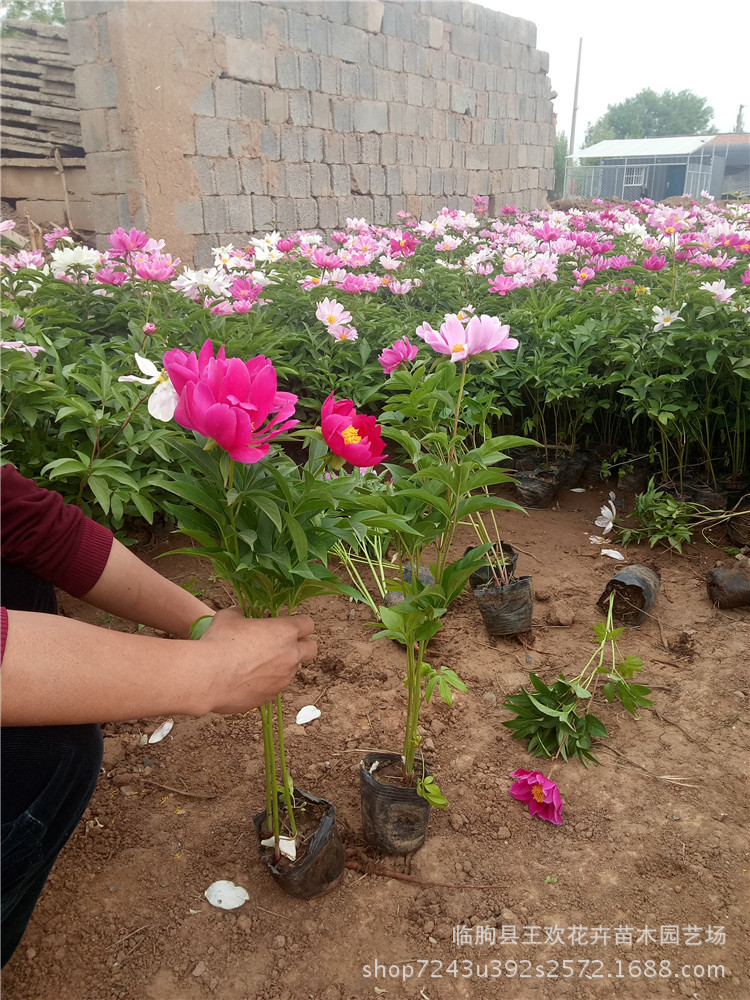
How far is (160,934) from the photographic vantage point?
4.65 ft

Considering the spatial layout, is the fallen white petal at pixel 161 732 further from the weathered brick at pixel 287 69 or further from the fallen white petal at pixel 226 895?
the weathered brick at pixel 287 69

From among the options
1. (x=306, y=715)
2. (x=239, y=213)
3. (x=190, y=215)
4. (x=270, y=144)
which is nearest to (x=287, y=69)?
(x=270, y=144)

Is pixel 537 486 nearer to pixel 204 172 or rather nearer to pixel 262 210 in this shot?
pixel 204 172

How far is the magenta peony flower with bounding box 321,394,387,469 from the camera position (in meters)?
1.07

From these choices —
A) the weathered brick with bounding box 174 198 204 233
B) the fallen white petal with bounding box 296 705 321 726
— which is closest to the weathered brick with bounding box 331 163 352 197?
the weathered brick with bounding box 174 198 204 233

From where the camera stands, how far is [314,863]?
4.74ft

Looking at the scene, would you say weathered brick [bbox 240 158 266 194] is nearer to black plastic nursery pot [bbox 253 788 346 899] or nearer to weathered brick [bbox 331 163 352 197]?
weathered brick [bbox 331 163 352 197]

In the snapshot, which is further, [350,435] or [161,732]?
[161,732]

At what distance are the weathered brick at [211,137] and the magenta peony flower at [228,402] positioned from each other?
6957 millimetres

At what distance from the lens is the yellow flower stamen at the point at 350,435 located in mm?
1094

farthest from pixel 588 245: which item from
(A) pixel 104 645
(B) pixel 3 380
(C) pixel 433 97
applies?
(C) pixel 433 97

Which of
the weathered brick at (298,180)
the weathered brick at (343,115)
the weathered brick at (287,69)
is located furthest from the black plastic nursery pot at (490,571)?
the weathered brick at (343,115)

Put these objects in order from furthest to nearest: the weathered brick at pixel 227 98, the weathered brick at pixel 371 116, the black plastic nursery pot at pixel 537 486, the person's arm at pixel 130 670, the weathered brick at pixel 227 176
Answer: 1. the weathered brick at pixel 371 116
2. the weathered brick at pixel 227 176
3. the weathered brick at pixel 227 98
4. the black plastic nursery pot at pixel 537 486
5. the person's arm at pixel 130 670

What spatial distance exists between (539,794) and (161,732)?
0.97 metres
